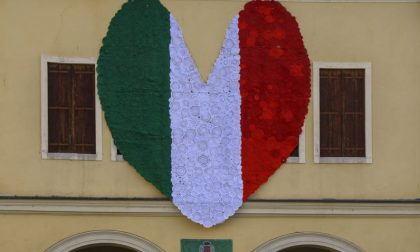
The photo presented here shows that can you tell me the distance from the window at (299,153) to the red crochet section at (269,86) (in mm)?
102

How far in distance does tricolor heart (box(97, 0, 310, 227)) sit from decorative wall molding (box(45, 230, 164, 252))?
0.99 metres

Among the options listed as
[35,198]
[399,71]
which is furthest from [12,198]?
[399,71]

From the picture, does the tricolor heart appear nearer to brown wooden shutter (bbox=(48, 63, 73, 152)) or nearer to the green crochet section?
the green crochet section

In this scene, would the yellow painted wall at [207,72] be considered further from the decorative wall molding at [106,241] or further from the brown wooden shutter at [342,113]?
the decorative wall molding at [106,241]

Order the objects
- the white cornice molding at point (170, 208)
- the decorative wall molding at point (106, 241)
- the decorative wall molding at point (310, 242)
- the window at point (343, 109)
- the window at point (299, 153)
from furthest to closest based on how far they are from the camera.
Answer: the window at point (343, 109), the window at point (299, 153), the decorative wall molding at point (310, 242), the decorative wall molding at point (106, 241), the white cornice molding at point (170, 208)

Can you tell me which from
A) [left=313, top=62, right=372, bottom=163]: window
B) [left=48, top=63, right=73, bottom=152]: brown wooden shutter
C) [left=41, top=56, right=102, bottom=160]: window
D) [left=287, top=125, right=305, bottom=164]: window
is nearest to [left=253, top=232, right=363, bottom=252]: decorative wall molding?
[left=287, top=125, right=305, bottom=164]: window

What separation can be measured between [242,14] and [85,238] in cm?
522

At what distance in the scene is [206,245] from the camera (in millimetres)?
24703

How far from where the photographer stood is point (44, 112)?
24641mm

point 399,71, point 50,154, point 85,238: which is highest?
point 399,71

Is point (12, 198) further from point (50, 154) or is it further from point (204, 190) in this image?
point (204, 190)

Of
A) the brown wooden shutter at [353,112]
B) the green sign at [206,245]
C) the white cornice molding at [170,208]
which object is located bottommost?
the green sign at [206,245]

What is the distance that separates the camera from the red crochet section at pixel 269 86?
24969mm

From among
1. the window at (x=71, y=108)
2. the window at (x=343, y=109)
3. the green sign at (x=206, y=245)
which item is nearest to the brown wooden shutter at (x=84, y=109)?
the window at (x=71, y=108)
